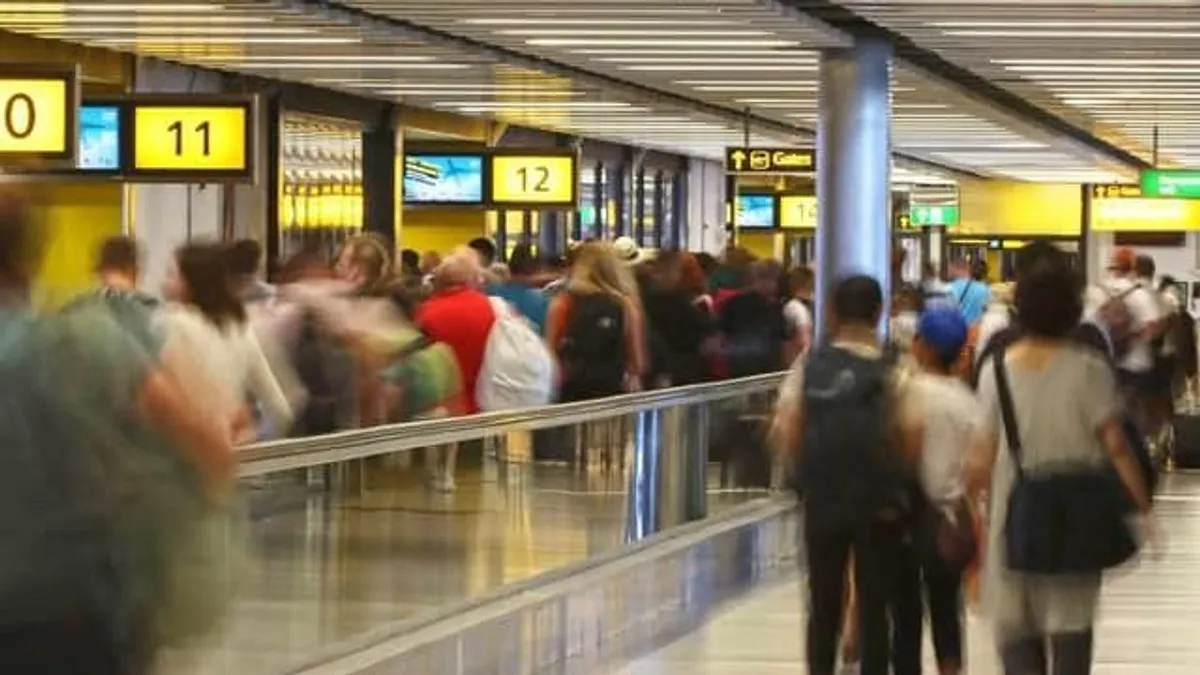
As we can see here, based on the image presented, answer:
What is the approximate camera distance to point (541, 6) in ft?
54.4

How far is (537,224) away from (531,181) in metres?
7.56

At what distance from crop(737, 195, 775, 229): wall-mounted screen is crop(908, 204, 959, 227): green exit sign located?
844 cm

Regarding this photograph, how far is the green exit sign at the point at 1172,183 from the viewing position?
36406 millimetres

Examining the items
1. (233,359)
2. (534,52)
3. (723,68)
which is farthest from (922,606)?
(723,68)

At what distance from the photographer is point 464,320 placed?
13766 millimetres

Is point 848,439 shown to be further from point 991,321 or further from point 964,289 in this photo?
point 964,289

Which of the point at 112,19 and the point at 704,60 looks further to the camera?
the point at 704,60

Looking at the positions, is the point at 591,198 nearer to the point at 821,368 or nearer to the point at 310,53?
the point at 310,53

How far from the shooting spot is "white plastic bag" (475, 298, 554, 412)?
537 inches

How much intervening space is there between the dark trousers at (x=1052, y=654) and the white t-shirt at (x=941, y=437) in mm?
869

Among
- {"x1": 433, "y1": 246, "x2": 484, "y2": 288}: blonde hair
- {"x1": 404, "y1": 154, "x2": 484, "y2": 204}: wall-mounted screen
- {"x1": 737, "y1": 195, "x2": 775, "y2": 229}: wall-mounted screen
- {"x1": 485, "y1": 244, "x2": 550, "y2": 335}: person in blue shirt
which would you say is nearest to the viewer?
{"x1": 433, "y1": 246, "x2": 484, "y2": 288}: blonde hair

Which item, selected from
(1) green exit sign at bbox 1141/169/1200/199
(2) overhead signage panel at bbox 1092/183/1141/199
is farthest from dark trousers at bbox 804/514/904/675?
(2) overhead signage panel at bbox 1092/183/1141/199

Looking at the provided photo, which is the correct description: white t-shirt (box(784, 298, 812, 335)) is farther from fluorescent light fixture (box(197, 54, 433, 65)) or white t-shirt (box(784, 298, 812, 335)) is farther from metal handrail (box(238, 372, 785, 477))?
metal handrail (box(238, 372, 785, 477))

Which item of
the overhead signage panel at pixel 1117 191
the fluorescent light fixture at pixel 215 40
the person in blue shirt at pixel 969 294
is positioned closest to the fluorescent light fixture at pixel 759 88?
the person in blue shirt at pixel 969 294
